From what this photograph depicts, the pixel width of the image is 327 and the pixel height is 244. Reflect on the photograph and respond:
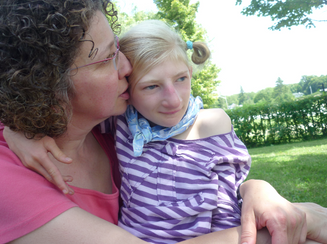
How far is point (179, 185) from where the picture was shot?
6.15 feet

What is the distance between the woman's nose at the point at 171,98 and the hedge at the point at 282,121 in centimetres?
1265

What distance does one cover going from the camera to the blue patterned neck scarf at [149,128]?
1998 millimetres

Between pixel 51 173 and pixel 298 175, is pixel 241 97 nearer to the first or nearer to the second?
pixel 298 175

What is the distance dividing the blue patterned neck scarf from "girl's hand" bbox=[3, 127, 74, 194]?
58cm

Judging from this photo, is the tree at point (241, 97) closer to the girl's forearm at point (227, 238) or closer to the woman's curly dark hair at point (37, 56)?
the girl's forearm at point (227, 238)

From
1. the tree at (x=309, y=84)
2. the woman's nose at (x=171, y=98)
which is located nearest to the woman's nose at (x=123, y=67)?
the woman's nose at (x=171, y=98)

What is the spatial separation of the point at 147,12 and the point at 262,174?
20450 millimetres

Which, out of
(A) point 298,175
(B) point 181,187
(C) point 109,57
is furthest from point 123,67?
(A) point 298,175

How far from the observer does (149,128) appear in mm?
2074

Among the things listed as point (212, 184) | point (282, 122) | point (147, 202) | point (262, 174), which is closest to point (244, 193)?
point (212, 184)

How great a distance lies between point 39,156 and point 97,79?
592 millimetres

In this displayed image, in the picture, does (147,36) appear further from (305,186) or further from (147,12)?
(147,12)

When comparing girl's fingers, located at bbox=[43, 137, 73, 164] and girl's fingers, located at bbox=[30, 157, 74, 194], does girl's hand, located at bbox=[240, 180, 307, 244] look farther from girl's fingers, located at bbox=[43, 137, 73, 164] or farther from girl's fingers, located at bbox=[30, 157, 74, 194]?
girl's fingers, located at bbox=[43, 137, 73, 164]

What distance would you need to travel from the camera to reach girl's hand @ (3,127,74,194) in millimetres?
1483
